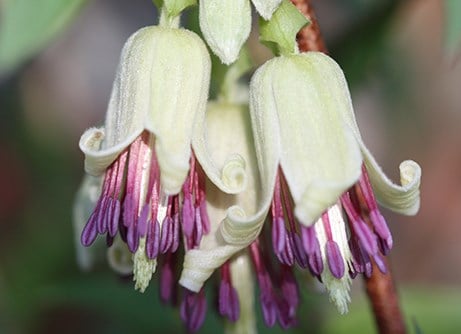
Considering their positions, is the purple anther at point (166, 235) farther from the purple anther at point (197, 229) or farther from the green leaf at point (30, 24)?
the green leaf at point (30, 24)

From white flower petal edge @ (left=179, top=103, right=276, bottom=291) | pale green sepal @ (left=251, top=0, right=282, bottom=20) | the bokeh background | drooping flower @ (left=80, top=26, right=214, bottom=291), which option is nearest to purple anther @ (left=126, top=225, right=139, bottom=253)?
drooping flower @ (left=80, top=26, right=214, bottom=291)

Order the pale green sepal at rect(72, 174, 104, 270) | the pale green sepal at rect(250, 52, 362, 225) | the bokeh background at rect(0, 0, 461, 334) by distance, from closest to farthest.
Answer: the pale green sepal at rect(250, 52, 362, 225) → the pale green sepal at rect(72, 174, 104, 270) → the bokeh background at rect(0, 0, 461, 334)

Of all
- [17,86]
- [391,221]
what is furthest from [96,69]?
[391,221]

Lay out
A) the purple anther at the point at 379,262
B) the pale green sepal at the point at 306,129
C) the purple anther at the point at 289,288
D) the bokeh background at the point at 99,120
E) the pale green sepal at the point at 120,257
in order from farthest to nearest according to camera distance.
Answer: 1. the bokeh background at the point at 99,120
2. the pale green sepal at the point at 120,257
3. the purple anther at the point at 289,288
4. the purple anther at the point at 379,262
5. the pale green sepal at the point at 306,129

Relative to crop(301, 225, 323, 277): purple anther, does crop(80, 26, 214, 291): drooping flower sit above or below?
above

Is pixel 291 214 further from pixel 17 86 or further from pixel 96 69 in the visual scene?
pixel 96 69

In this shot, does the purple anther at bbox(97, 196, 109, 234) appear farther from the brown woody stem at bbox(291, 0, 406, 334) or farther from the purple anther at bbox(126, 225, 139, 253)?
the brown woody stem at bbox(291, 0, 406, 334)

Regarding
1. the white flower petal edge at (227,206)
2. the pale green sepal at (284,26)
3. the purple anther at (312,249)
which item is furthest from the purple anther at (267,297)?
the pale green sepal at (284,26)
